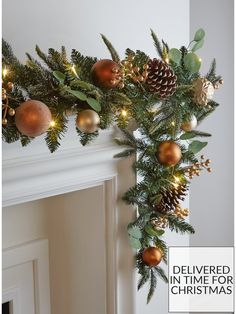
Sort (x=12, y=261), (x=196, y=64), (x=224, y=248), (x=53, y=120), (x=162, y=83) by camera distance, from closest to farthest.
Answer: (x=53, y=120), (x=162, y=83), (x=196, y=64), (x=12, y=261), (x=224, y=248)

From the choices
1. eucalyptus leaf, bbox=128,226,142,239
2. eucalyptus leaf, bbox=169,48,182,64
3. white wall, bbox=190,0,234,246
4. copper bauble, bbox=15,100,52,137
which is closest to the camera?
copper bauble, bbox=15,100,52,137

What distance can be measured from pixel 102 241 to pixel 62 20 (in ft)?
1.78

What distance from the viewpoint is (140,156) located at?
112 centimetres

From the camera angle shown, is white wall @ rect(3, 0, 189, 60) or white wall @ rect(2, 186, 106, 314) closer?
white wall @ rect(3, 0, 189, 60)

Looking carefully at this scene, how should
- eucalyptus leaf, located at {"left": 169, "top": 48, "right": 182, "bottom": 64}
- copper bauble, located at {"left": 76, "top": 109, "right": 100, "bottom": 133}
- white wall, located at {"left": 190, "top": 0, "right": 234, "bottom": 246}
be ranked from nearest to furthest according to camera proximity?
copper bauble, located at {"left": 76, "top": 109, "right": 100, "bottom": 133} < eucalyptus leaf, located at {"left": 169, "top": 48, "right": 182, "bottom": 64} < white wall, located at {"left": 190, "top": 0, "right": 234, "bottom": 246}

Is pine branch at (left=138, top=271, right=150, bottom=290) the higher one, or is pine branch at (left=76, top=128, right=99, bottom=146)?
pine branch at (left=76, top=128, right=99, bottom=146)

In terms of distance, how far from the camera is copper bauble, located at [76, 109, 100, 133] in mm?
864

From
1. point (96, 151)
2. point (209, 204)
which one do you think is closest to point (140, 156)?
point (96, 151)

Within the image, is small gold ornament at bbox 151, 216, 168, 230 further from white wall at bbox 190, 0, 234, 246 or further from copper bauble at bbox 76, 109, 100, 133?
white wall at bbox 190, 0, 234, 246

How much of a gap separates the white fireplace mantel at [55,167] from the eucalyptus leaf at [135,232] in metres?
0.13

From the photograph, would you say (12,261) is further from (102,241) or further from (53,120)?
(53,120)

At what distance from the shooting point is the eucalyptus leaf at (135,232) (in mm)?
1126

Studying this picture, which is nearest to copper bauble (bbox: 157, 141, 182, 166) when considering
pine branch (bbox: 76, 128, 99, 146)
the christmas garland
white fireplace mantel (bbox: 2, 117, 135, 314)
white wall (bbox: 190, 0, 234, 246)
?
the christmas garland

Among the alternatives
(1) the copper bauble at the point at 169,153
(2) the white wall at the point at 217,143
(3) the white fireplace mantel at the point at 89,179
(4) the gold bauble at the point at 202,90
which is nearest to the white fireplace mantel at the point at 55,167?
(3) the white fireplace mantel at the point at 89,179
